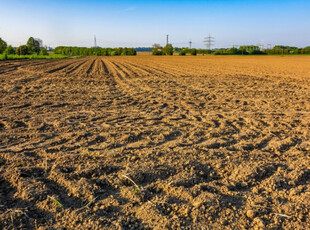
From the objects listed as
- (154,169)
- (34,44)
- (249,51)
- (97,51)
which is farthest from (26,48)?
(154,169)

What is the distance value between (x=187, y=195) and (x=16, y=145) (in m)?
3.32

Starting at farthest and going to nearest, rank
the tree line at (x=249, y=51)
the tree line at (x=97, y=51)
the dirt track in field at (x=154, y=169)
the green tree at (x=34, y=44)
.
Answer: the tree line at (x=97, y=51)
the green tree at (x=34, y=44)
the tree line at (x=249, y=51)
the dirt track in field at (x=154, y=169)

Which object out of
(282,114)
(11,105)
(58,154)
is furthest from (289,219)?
(11,105)

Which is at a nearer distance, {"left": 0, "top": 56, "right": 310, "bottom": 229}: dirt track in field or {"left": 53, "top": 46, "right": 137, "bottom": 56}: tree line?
{"left": 0, "top": 56, "right": 310, "bottom": 229}: dirt track in field

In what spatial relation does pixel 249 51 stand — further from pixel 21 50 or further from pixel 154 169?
pixel 154 169

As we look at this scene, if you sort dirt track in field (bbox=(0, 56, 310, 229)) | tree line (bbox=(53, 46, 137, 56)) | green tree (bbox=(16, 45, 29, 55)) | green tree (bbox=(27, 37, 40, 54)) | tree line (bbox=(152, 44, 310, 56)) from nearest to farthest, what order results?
dirt track in field (bbox=(0, 56, 310, 229)), tree line (bbox=(152, 44, 310, 56)), green tree (bbox=(16, 45, 29, 55)), green tree (bbox=(27, 37, 40, 54)), tree line (bbox=(53, 46, 137, 56))

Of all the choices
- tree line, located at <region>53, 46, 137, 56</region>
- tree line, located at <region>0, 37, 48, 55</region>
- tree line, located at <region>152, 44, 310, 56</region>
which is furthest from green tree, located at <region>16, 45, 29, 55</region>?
tree line, located at <region>152, 44, 310, 56</region>

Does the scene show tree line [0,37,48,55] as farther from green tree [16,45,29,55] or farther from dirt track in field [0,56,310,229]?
dirt track in field [0,56,310,229]

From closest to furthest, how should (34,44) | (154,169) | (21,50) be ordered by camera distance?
(154,169)
(21,50)
(34,44)

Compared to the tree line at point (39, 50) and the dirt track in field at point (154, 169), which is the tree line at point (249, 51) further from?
the dirt track in field at point (154, 169)

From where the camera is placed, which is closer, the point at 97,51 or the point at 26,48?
the point at 26,48

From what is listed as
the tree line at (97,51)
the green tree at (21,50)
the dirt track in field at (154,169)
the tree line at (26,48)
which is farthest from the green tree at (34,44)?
the dirt track in field at (154,169)

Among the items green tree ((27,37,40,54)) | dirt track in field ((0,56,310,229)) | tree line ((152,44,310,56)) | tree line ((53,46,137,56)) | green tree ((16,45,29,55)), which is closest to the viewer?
dirt track in field ((0,56,310,229))

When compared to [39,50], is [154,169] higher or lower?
lower
